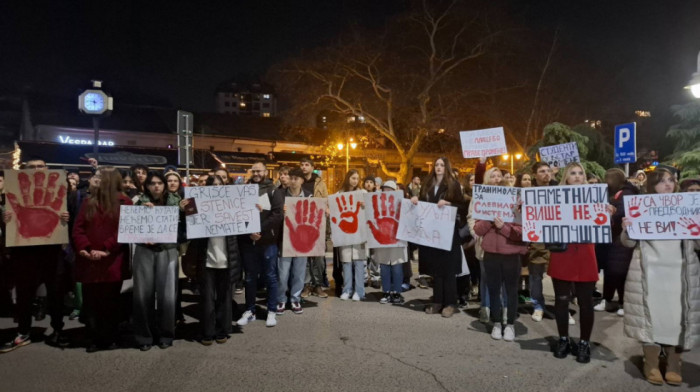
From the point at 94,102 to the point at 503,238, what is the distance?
511 inches

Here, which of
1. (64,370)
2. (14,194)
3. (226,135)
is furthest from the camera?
(226,135)

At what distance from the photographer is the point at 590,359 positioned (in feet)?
15.1

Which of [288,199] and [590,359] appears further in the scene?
[288,199]

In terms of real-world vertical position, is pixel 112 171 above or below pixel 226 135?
below

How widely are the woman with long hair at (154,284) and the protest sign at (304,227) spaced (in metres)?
1.72

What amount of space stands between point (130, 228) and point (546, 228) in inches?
170

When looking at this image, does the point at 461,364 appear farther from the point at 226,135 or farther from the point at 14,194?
the point at 226,135

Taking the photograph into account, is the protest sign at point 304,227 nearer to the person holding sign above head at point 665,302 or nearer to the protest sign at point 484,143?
the protest sign at point 484,143

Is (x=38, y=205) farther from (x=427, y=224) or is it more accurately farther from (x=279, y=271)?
(x=427, y=224)

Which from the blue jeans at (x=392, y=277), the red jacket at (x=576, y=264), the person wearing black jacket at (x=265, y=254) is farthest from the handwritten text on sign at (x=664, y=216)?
the person wearing black jacket at (x=265, y=254)

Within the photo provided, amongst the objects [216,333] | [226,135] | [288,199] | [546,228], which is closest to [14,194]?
[216,333]

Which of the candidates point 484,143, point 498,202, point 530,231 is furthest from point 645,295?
point 484,143

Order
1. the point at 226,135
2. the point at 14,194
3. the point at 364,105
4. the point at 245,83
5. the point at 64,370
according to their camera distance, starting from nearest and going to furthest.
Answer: the point at 64,370
the point at 14,194
the point at 364,105
the point at 226,135
the point at 245,83

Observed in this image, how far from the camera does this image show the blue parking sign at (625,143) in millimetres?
10258
